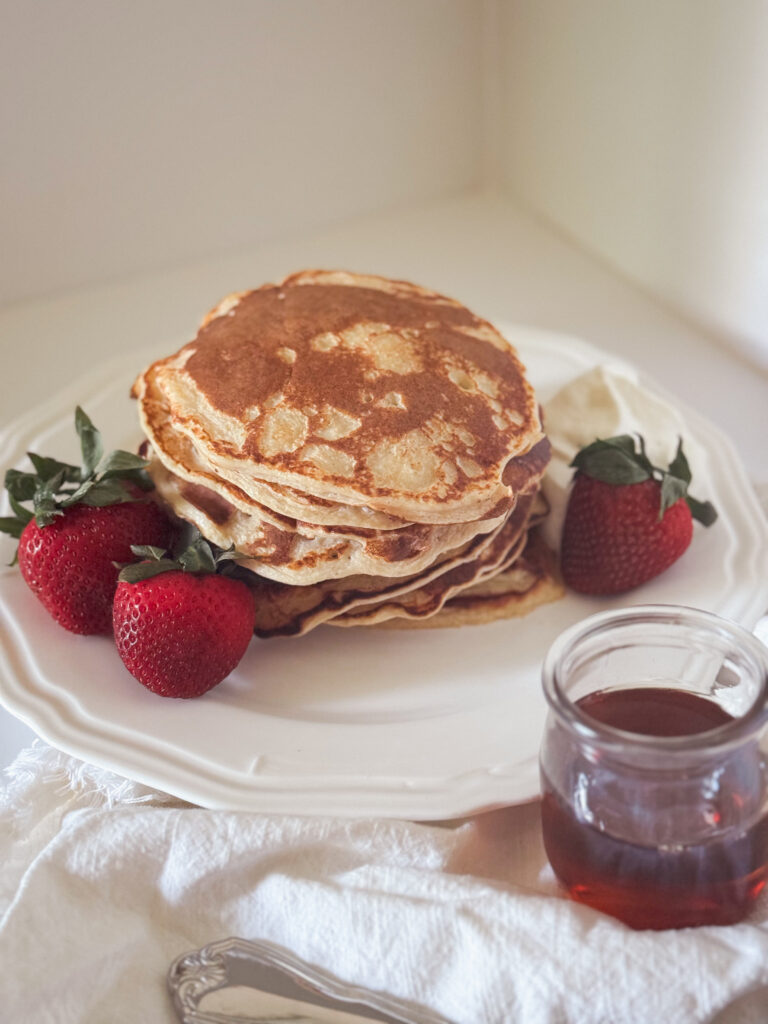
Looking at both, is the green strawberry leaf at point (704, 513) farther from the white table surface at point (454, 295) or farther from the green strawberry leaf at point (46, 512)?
the green strawberry leaf at point (46, 512)

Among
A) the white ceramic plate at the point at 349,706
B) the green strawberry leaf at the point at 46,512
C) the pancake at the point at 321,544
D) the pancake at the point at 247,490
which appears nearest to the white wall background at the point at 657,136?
the white ceramic plate at the point at 349,706

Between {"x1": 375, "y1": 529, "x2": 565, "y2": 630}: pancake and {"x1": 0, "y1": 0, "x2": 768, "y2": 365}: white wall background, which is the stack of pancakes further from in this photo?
{"x1": 0, "y1": 0, "x2": 768, "y2": 365}: white wall background

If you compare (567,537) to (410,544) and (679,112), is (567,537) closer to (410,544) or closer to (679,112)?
(410,544)

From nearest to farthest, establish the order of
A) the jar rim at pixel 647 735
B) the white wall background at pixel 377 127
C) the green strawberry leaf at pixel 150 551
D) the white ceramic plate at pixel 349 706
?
the jar rim at pixel 647 735 → the white ceramic plate at pixel 349 706 → the green strawberry leaf at pixel 150 551 → the white wall background at pixel 377 127

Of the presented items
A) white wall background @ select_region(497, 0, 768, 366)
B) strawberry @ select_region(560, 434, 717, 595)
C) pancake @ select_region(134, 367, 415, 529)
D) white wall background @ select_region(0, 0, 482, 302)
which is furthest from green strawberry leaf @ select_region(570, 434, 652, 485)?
white wall background @ select_region(0, 0, 482, 302)

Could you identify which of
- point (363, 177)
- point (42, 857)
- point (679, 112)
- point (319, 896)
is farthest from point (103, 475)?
point (363, 177)

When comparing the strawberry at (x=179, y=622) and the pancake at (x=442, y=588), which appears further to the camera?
the pancake at (x=442, y=588)
